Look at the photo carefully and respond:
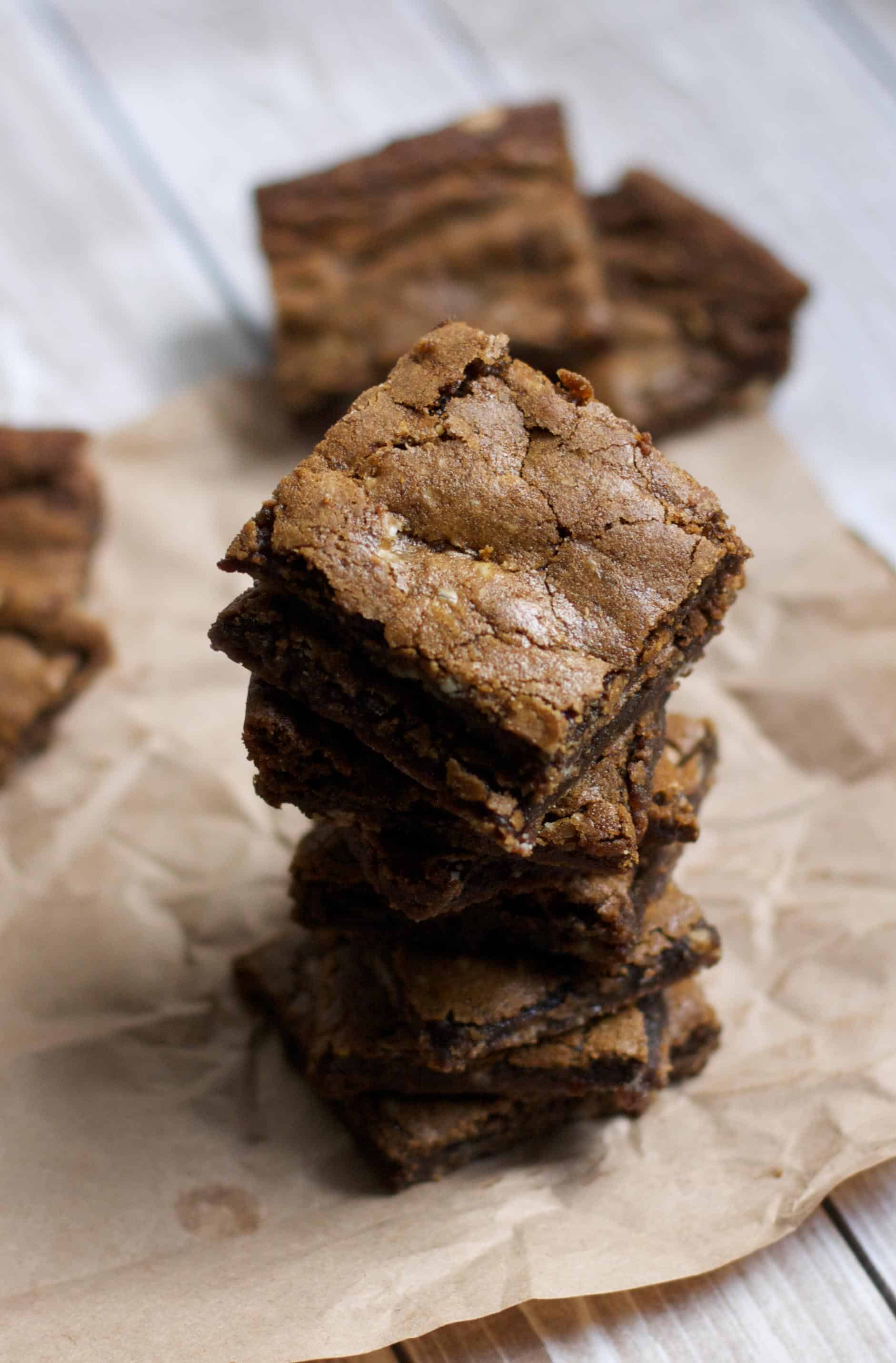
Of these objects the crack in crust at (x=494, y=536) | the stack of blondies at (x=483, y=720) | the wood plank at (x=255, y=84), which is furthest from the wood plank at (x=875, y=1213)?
the wood plank at (x=255, y=84)

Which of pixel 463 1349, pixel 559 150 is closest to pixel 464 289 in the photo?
pixel 559 150

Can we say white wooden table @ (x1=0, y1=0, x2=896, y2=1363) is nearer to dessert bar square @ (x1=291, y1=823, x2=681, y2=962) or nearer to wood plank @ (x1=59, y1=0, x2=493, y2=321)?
wood plank @ (x1=59, y1=0, x2=493, y2=321)

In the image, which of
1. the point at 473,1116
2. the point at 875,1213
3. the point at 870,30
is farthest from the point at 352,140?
the point at 875,1213

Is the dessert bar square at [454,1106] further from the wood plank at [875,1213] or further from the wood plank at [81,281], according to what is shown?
the wood plank at [81,281]

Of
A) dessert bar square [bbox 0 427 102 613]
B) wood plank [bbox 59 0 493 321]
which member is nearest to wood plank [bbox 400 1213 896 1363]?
dessert bar square [bbox 0 427 102 613]

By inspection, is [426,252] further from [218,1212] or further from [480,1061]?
[218,1212]

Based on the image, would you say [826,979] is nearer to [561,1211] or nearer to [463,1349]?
[561,1211]
